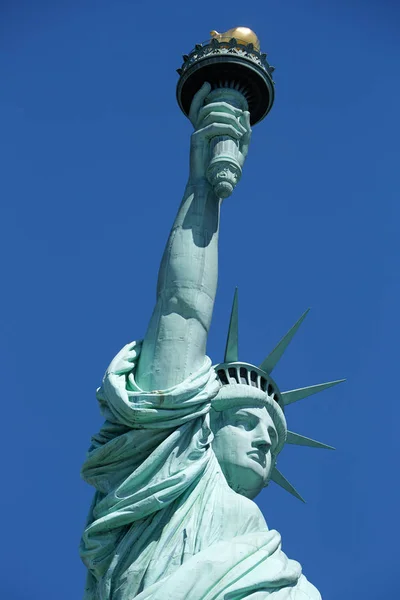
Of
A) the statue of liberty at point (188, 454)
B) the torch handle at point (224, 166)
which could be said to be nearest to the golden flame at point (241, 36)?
the statue of liberty at point (188, 454)

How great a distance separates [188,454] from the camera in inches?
503

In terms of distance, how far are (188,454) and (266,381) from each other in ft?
7.86

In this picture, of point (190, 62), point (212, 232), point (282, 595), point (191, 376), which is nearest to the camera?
point (282, 595)

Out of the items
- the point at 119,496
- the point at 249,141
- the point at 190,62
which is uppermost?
the point at 190,62

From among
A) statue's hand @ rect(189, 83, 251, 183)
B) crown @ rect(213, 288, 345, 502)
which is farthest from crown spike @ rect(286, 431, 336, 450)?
statue's hand @ rect(189, 83, 251, 183)

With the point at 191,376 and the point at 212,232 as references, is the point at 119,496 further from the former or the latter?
the point at 212,232

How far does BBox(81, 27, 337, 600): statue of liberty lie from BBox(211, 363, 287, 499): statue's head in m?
0.01

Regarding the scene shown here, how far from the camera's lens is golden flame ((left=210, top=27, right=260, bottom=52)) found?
15023 mm

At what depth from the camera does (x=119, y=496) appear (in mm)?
12547

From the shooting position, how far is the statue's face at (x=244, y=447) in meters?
14.1

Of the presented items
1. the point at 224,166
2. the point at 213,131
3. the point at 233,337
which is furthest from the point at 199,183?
the point at 233,337

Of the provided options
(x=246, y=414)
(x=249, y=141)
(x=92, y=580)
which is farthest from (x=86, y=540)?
(x=249, y=141)

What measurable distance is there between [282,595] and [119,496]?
1.75 m

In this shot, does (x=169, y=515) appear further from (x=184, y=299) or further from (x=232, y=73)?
(x=232, y=73)
